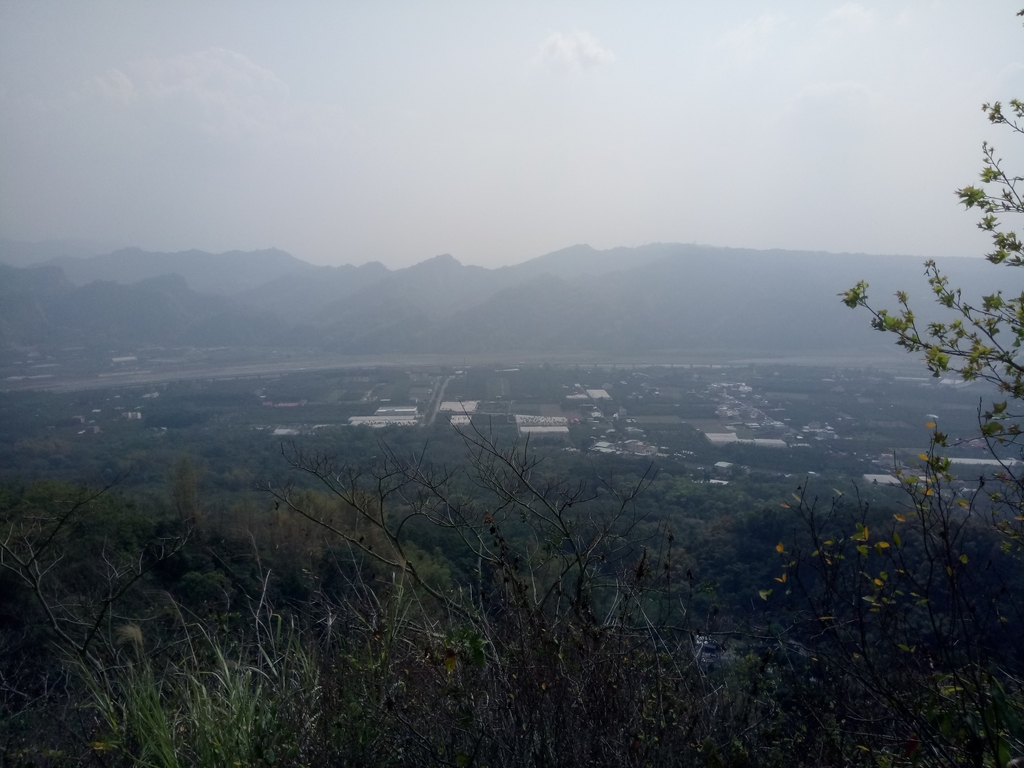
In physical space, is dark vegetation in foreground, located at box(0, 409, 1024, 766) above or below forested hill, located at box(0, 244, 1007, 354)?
below

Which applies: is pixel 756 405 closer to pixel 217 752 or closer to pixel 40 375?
pixel 217 752

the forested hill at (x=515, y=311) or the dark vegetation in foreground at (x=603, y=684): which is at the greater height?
the forested hill at (x=515, y=311)

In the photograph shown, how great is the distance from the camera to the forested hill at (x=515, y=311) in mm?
20203

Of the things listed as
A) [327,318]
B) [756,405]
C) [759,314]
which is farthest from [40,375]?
[759,314]

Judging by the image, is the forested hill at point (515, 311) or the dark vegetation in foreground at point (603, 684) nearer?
the dark vegetation in foreground at point (603, 684)

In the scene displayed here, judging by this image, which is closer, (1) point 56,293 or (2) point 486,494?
(2) point 486,494

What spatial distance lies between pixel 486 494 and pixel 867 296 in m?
6.03

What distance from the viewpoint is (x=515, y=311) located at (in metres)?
24.5

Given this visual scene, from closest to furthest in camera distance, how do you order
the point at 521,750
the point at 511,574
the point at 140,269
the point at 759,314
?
the point at 521,750 < the point at 511,574 < the point at 759,314 < the point at 140,269

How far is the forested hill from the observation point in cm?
2020

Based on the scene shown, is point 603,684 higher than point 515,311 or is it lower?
lower

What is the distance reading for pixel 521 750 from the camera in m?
2.35

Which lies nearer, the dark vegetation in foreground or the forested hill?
the dark vegetation in foreground

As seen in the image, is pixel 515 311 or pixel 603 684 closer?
pixel 603 684
